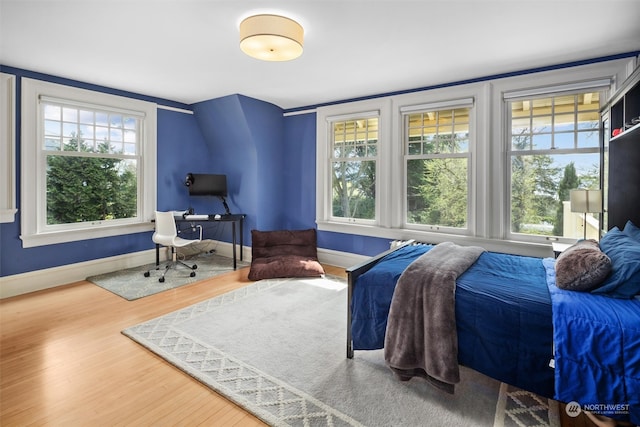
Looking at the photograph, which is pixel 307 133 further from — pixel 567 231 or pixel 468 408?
pixel 468 408

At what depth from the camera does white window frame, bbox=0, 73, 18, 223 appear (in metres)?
3.60

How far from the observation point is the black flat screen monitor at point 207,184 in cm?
532

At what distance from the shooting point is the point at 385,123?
464 centimetres

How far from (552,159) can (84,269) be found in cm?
578

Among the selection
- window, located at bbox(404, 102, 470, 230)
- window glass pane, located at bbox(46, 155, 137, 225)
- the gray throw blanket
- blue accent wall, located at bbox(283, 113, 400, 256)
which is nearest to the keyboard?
window glass pane, located at bbox(46, 155, 137, 225)

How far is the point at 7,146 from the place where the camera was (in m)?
3.64

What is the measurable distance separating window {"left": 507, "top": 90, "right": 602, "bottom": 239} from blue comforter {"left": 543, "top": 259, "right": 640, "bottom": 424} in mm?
2082

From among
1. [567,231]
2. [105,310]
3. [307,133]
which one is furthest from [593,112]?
[105,310]

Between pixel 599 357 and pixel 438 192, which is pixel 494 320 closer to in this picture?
pixel 599 357

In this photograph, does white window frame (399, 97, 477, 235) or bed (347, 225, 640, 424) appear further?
white window frame (399, 97, 477, 235)

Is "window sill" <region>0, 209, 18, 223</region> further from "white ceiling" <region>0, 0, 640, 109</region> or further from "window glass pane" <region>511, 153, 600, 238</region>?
"window glass pane" <region>511, 153, 600, 238</region>

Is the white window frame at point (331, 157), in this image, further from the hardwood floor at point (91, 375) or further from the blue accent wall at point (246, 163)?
the hardwood floor at point (91, 375)

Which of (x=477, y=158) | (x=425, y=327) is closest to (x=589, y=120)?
(x=477, y=158)

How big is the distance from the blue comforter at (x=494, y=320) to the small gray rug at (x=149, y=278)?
2.68 metres
